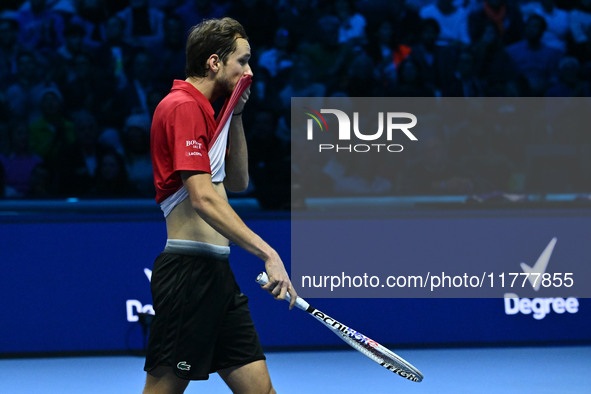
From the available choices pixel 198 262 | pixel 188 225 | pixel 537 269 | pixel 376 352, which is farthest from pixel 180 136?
pixel 537 269

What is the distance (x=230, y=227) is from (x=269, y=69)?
15.6 ft

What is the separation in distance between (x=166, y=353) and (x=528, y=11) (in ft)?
20.0

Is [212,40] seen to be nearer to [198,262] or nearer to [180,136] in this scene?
[180,136]

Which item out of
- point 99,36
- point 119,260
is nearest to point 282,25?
point 99,36

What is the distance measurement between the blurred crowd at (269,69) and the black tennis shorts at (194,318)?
308 centimetres

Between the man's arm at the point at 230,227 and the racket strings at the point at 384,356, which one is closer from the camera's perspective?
the man's arm at the point at 230,227

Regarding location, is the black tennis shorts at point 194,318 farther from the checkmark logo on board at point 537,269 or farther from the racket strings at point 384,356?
the checkmark logo on board at point 537,269

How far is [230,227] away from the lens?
249 cm

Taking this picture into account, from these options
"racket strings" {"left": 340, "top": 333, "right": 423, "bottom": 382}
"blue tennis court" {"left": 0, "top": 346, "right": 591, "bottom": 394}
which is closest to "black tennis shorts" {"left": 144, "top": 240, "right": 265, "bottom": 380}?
"racket strings" {"left": 340, "top": 333, "right": 423, "bottom": 382}

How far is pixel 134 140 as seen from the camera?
635 cm

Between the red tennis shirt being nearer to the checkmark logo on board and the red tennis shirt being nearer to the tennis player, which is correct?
the tennis player

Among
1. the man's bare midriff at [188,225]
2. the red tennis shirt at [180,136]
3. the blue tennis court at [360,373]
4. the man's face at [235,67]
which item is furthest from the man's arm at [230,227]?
the blue tennis court at [360,373]

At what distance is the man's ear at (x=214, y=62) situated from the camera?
276cm

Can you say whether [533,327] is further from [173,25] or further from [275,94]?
[173,25]
